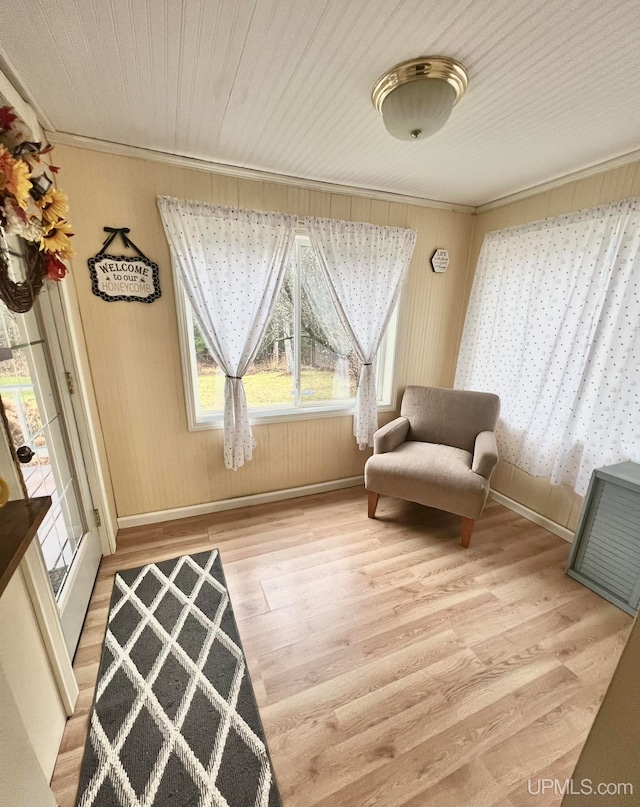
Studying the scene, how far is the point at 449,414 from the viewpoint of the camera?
2.49m

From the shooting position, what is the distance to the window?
85.8 inches

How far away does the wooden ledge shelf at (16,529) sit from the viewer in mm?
762

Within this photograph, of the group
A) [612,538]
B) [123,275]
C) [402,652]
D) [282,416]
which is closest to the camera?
[402,652]

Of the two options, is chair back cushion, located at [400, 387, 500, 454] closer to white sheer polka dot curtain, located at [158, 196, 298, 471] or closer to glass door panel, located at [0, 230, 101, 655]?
white sheer polka dot curtain, located at [158, 196, 298, 471]

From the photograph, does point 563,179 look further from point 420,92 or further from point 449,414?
point 449,414

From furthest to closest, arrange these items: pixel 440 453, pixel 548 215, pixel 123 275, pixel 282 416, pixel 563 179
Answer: pixel 282 416 < pixel 440 453 < pixel 548 215 < pixel 563 179 < pixel 123 275

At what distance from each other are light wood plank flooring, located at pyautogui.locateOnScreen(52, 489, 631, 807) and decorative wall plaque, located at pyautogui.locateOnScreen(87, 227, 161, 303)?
4.94 feet

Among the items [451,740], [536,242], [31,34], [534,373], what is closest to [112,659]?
[451,740]

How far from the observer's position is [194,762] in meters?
1.06

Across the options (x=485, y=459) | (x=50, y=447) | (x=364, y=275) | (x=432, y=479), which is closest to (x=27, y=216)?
(x=50, y=447)

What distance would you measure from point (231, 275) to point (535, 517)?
2664mm

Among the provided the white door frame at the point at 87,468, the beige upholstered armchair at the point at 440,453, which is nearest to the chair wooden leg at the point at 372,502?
the beige upholstered armchair at the point at 440,453

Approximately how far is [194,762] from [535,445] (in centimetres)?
241

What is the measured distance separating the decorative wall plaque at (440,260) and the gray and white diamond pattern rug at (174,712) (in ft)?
8.70
